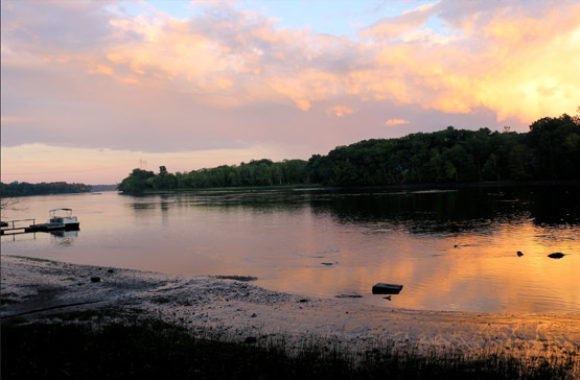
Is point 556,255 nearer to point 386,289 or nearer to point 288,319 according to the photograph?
point 386,289

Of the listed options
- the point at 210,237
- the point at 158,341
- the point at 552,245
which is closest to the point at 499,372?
the point at 158,341

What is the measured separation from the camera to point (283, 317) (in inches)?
840

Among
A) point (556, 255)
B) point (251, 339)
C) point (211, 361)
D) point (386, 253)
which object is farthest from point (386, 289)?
point (556, 255)

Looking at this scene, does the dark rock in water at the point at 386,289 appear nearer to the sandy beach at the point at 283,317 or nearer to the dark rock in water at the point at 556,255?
the sandy beach at the point at 283,317

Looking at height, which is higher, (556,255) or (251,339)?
(251,339)

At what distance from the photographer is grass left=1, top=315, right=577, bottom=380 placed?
37.9ft

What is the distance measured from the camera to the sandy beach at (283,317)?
1673cm

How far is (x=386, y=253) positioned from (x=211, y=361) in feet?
104

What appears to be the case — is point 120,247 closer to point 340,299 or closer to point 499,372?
point 340,299

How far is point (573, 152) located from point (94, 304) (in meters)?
181

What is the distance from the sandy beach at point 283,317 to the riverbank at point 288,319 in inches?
2.0

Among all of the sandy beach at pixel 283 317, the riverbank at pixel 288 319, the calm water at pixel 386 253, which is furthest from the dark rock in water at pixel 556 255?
the riverbank at pixel 288 319

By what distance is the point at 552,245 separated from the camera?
136 feet

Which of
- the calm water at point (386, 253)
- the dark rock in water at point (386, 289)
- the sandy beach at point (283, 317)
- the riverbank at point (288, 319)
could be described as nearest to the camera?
the riverbank at point (288, 319)
